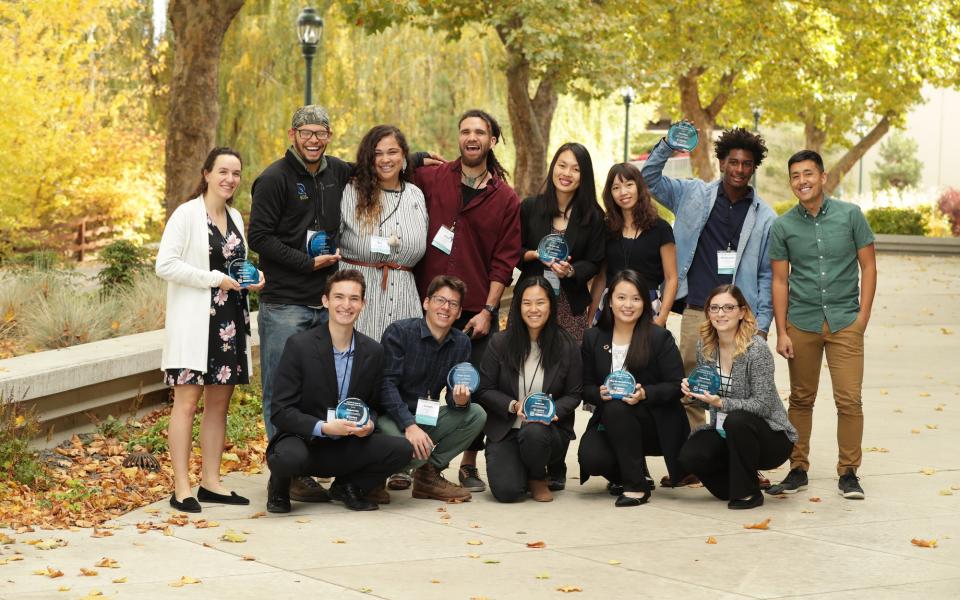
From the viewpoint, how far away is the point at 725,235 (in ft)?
24.8

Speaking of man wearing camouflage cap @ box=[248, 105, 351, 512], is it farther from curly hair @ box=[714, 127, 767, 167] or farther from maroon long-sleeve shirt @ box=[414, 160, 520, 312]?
curly hair @ box=[714, 127, 767, 167]

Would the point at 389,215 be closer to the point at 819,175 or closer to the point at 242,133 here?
the point at 819,175

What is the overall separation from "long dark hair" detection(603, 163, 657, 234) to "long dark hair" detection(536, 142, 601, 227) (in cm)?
9

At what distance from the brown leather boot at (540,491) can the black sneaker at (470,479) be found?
385 mm

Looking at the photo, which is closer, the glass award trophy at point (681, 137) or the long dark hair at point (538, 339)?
the long dark hair at point (538, 339)

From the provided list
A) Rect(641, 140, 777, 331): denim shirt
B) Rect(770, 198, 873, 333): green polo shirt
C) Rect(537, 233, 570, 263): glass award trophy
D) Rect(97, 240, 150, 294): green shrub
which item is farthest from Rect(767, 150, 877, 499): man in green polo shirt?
Rect(97, 240, 150, 294): green shrub

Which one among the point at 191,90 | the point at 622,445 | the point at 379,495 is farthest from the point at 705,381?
the point at 191,90

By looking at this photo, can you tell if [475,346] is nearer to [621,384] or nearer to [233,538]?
[621,384]

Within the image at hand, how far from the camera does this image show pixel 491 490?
7.14m

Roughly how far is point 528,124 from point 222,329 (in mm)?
15365

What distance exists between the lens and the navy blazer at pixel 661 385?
7121 mm

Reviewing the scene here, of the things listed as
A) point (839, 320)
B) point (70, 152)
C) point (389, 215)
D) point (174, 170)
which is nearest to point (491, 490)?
point (389, 215)

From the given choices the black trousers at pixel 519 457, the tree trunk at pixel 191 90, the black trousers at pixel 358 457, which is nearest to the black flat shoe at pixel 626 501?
the black trousers at pixel 519 457

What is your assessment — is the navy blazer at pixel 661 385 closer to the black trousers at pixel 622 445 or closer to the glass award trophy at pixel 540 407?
the black trousers at pixel 622 445
